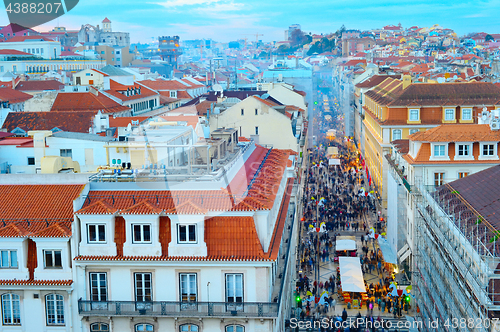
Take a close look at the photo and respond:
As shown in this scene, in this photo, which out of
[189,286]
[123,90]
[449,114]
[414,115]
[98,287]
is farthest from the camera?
[123,90]

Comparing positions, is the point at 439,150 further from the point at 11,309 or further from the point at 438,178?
the point at 11,309

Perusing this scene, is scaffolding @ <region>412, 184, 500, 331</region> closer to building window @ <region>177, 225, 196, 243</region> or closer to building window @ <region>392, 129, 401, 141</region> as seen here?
building window @ <region>177, 225, 196, 243</region>

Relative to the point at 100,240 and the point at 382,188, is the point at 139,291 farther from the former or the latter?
the point at 382,188

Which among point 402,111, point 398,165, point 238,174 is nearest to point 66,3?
point 238,174

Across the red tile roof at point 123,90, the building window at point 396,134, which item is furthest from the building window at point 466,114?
the red tile roof at point 123,90

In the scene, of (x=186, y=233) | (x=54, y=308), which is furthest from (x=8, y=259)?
(x=186, y=233)

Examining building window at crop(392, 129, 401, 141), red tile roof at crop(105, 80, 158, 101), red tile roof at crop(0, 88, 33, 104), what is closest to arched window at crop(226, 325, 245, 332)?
building window at crop(392, 129, 401, 141)
